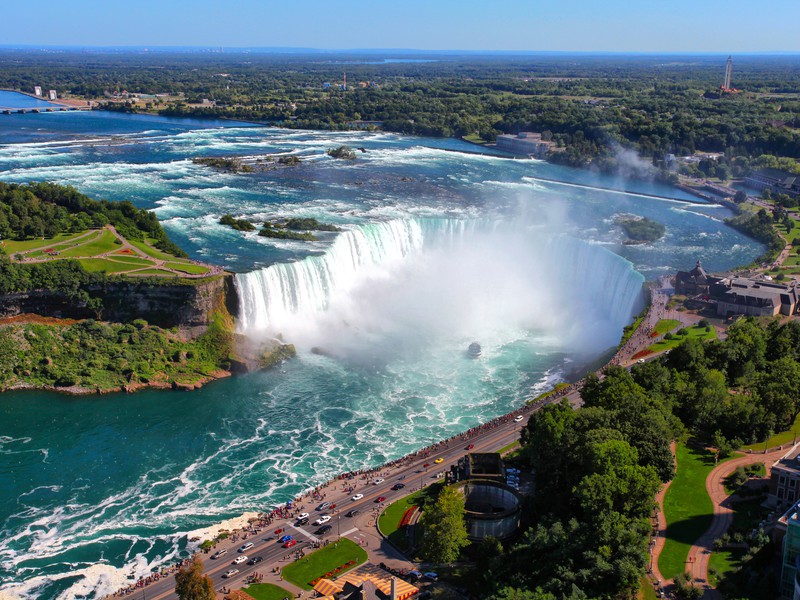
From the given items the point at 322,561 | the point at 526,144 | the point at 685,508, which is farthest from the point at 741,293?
the point at 526,144

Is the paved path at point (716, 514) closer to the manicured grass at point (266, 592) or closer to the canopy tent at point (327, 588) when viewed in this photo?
the canopy tent at point (327, 588)

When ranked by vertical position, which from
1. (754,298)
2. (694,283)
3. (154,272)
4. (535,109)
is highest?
(535,109)

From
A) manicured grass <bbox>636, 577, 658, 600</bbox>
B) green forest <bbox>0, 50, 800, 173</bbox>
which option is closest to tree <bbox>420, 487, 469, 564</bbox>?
manicured grass <bbox>636, 577, 658, 600</bbox>

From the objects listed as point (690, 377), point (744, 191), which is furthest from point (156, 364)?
point (744, 191)

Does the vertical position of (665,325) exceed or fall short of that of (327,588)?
it exceeds it

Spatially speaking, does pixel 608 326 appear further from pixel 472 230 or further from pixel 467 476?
pixel 467 476

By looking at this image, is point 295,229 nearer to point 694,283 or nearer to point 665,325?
point 665,325
